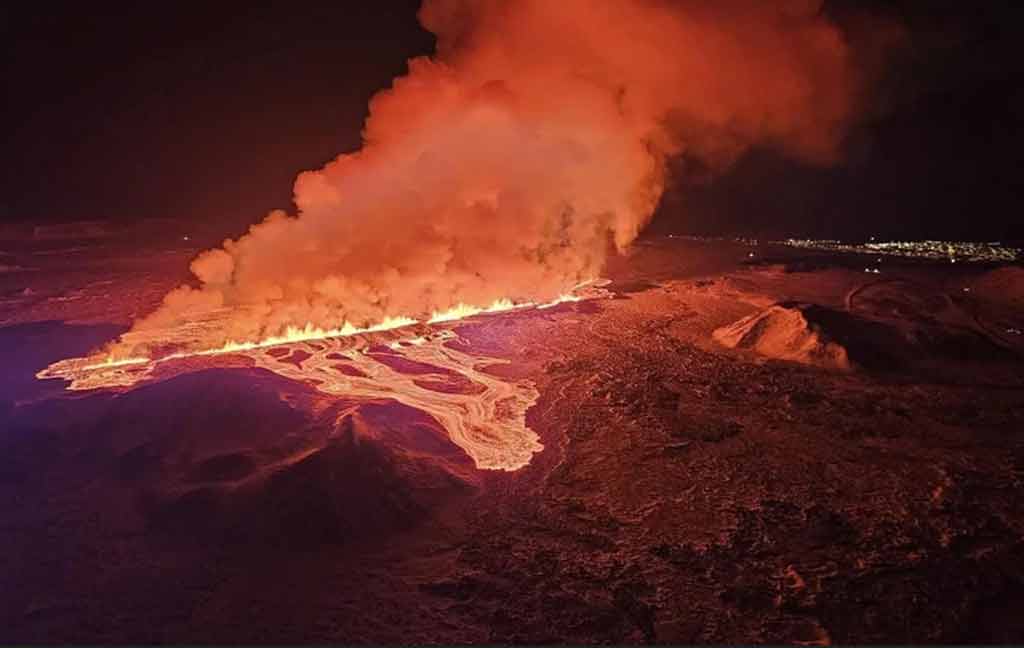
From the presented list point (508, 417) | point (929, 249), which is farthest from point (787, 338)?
point (929, 249)

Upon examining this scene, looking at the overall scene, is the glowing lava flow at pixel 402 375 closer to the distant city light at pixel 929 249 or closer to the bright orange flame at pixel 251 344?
the bright orange flame at pixel 251 344

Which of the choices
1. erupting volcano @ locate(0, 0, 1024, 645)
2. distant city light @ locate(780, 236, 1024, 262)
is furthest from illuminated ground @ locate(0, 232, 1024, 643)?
distant city light @ locate(780, 236, 1024, 262)

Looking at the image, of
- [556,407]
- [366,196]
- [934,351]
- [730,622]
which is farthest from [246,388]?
[934,351]

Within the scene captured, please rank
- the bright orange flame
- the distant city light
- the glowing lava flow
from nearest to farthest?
the glowing lava flow < the bright orange flame < the distant city light

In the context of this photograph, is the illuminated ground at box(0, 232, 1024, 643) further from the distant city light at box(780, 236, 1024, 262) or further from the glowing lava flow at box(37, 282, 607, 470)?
the distant city light at box(780, 236, 1024, 262)

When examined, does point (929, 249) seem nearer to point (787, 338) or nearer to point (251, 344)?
point (787, 338)
